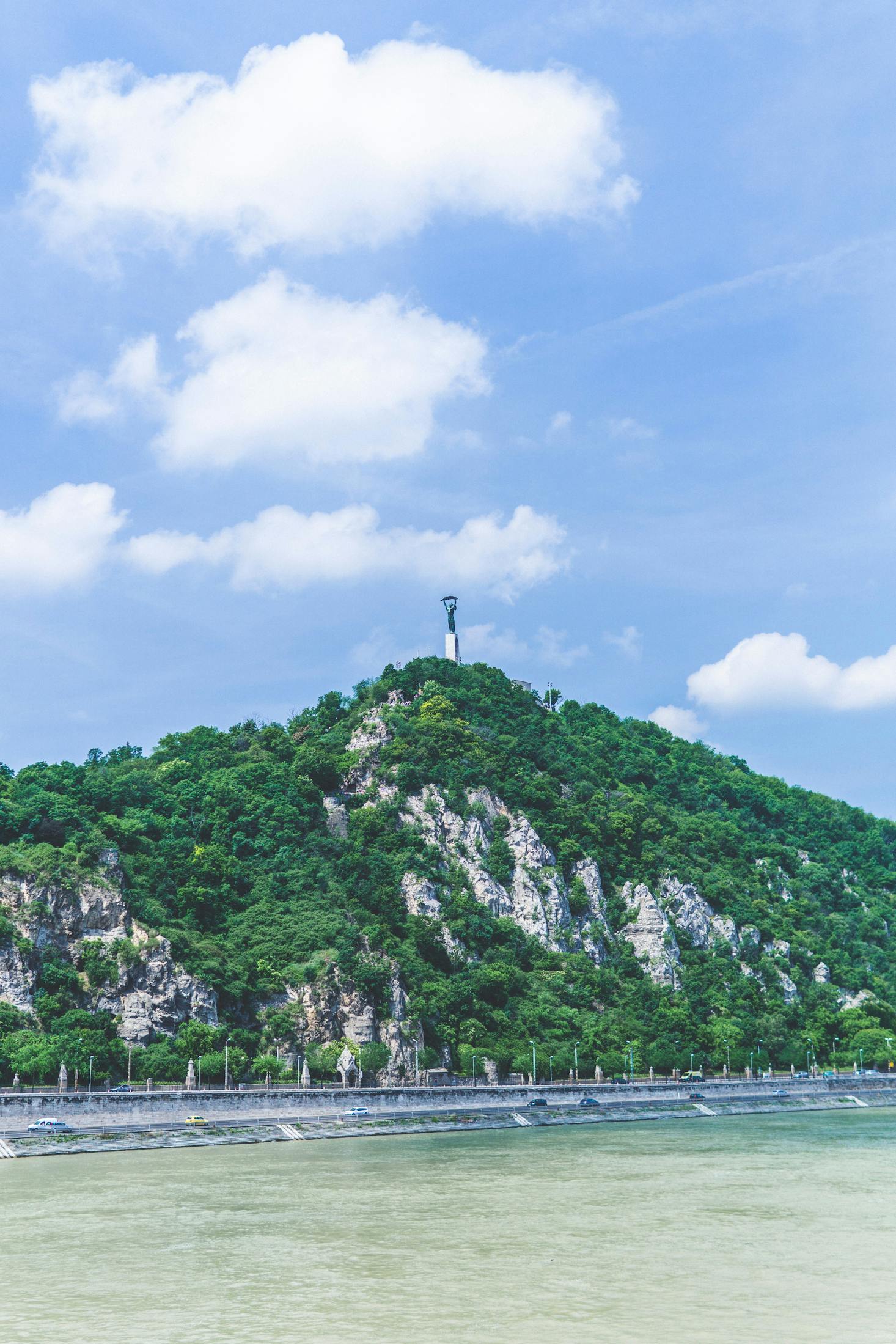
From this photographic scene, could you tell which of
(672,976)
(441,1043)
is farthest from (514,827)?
(441,1043)

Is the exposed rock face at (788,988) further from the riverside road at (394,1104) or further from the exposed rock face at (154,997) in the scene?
the exposed rock face at (154,997)

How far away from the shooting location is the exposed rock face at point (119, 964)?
8081 cm

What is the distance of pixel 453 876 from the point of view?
123875mm

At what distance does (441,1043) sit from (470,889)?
2396cm

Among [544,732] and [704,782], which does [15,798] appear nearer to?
[544,732]

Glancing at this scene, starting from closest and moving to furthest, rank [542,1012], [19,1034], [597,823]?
[19,1034] < [542,1012] < [597,823]

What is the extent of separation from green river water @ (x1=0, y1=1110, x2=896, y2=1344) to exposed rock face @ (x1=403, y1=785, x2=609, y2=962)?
65.5m

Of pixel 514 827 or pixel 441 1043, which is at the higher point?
pixel 514 827

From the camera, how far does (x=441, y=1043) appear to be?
101750 mm

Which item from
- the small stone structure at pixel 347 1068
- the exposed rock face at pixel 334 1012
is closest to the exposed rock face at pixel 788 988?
the exposed rock face at pixel 334 1012

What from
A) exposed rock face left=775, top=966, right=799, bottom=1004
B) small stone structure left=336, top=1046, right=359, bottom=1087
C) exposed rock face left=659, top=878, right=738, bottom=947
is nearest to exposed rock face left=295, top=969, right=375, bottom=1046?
small stone structure left=336, top=1046, right=359, bottom=1087

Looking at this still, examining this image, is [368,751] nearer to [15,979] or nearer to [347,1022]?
[347,1022]

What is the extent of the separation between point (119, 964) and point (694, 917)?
71415 millimetres

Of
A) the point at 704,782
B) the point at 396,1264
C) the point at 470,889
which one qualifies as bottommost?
the point at 396,1264
